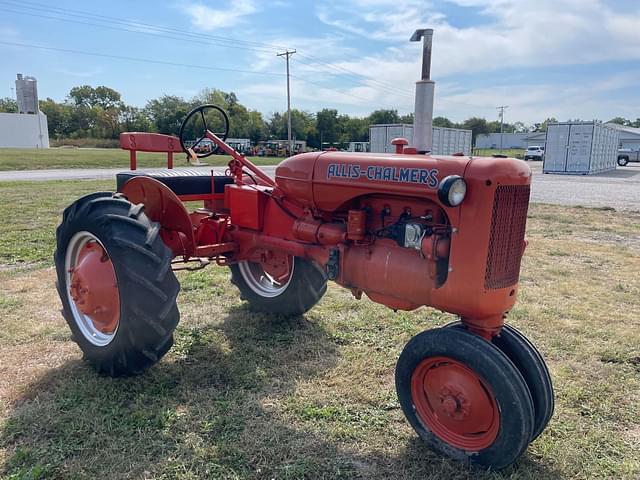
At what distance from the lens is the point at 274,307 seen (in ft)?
13.8

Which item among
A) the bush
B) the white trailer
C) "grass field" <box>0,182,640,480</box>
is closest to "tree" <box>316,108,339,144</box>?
the bush

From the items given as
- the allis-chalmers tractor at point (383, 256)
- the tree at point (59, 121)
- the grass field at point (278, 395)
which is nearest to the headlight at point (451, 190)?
the allis-chalmers tractor at point (383, 256)

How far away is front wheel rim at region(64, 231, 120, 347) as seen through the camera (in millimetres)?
3074

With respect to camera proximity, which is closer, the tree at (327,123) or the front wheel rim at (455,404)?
the front wheel rim at (455,404)

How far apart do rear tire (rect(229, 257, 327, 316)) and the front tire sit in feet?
4.84

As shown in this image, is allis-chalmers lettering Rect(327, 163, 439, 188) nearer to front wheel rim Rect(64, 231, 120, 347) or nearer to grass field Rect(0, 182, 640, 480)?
grass field Rect(0, 182, 640, 480)

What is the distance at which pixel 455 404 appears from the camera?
2.37 meters

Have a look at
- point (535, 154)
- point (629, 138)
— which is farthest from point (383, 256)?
point (629, 138)

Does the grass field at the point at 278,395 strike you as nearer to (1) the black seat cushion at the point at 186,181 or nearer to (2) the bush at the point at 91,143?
(1) the black seat cushion at the point at 186,181

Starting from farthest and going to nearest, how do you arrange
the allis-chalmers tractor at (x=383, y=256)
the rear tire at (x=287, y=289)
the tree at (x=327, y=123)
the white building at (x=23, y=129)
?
the tree at (x=327, y=123) → the white building at (x=23, y=129) → the rear tire at (x=287, y=289) → the allis-chalmers tractor at (x=383, y=256)

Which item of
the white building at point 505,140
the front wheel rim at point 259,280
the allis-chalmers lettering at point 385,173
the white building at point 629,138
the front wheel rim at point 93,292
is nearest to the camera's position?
the allis-chalmers lettering at point 385,173

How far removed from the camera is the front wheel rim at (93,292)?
3.07 meters

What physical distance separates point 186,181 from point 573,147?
2779 cm

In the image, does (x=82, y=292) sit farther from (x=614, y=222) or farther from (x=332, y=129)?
(x=332, y=129)
